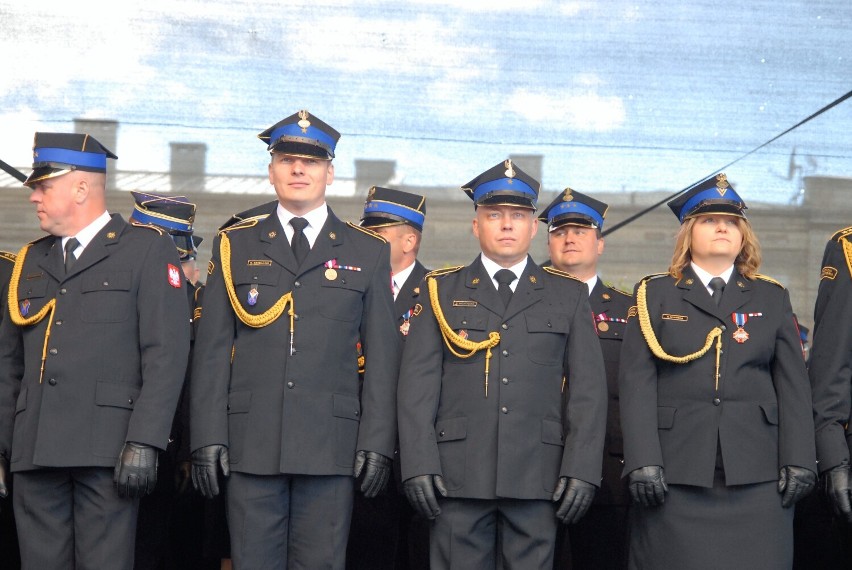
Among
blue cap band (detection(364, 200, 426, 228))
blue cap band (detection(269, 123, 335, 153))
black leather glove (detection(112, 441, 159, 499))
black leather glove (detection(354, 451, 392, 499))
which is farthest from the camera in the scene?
blue cap band (detection(364, 200, 426, 228))

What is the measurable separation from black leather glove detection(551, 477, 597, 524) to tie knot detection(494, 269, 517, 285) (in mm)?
620

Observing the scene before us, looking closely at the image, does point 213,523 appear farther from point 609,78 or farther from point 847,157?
point 847,157

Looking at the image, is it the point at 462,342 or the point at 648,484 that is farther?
the point at 462,342

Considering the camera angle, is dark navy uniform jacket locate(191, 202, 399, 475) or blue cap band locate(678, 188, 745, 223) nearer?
dark navy uniform jacket locate(191, 202, 399, 475)

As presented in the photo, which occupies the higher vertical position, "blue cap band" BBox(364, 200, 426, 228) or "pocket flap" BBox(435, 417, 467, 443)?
"blue cap band" BBox(364, 200, 426, 228)

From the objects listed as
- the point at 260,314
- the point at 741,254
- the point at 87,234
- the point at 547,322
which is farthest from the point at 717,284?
the point at 87,234

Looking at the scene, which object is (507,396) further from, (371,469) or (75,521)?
(75,521)

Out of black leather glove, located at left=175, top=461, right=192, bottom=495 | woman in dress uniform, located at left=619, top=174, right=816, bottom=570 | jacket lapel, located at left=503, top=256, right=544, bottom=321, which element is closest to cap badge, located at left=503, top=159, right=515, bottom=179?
jacket lapel, located at left=503, top=256, right=544, bottom=321

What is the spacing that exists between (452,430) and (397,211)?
167 cm

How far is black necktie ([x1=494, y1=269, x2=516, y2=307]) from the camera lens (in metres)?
3.57

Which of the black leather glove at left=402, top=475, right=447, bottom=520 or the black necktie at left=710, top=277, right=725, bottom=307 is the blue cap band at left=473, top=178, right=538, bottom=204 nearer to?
the black necktie at left=710, top=277, right=725, bottom=307

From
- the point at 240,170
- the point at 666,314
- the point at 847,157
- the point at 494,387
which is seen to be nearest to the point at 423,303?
the point at 494,387

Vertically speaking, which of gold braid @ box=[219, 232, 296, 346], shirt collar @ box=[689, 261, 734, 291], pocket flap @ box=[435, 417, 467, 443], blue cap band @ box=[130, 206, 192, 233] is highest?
blue cap band @ box=[130, 206, 192, 233]

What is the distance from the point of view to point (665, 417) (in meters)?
3.47
